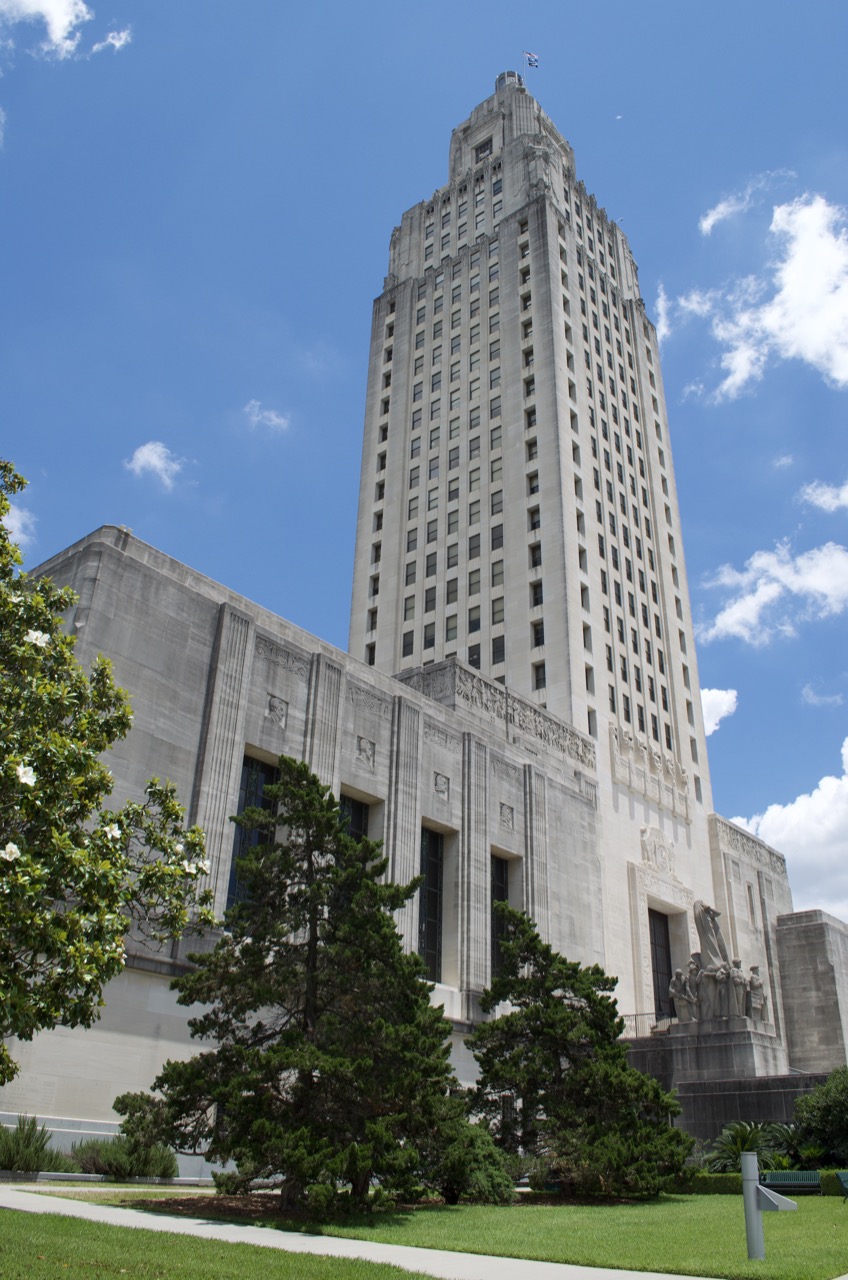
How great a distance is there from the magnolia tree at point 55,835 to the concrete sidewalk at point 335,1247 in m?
2.66

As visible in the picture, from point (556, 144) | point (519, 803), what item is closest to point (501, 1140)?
point (519, 803)

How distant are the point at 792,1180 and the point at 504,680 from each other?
3509 cm

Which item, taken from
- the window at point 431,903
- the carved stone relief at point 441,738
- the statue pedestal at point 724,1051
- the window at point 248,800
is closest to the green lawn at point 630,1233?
the window at point 248,800

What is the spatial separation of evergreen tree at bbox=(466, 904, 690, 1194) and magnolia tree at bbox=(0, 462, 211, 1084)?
1115cm

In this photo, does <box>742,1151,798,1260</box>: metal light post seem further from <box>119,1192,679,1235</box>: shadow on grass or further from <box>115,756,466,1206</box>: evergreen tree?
<box>115,756,466,1206</box>: evergreen tree

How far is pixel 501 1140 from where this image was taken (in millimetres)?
22969

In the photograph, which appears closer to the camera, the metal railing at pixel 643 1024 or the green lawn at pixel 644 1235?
the green lawn at pixel 644 1235

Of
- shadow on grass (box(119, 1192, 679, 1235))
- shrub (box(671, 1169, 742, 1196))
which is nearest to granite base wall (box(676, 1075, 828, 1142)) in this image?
shrub (box(671, 1169, 742, 1196))

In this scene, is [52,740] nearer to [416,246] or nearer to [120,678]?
[120,678]

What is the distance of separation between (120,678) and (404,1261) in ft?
62.6

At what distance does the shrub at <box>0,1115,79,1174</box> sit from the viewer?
18750 millimetres

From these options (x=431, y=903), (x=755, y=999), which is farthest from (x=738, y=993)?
(x=431, y=903)

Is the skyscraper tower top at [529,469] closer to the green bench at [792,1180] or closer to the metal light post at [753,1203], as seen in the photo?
the green bench at [792,1180]

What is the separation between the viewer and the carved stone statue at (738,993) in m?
35.4
